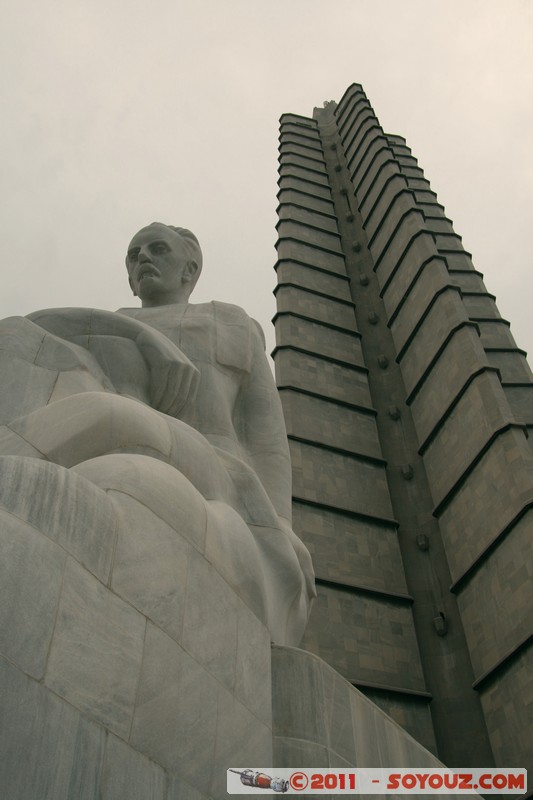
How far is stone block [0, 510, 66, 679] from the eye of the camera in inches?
89.0

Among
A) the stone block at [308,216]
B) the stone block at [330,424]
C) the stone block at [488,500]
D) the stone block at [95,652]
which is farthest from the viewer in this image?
the stone block at [308,216]

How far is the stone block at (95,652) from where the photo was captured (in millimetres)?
2373

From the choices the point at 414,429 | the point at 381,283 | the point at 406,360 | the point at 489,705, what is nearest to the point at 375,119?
the point at 381,283

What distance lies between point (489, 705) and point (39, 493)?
29.6 feet

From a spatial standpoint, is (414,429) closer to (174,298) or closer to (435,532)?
(435,532)

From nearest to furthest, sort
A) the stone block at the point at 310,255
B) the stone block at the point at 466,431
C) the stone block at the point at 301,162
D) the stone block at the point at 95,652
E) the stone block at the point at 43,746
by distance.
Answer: the stone block at the point at 43,746, the stone block at the point at 95,652, the stone block at the point at 466,431, the stone block at the point at 310,255, the stone block at the point at 301,162

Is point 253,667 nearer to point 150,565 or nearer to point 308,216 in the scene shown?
point 150,565

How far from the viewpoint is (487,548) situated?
11.2 metres

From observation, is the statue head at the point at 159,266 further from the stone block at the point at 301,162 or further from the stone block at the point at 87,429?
the stone block at the point at 301,162

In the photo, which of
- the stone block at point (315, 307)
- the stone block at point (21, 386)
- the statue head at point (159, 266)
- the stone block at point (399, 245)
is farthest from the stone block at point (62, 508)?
the stone block at point (399, 245)

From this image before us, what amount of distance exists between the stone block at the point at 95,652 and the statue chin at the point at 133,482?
0.26 feet

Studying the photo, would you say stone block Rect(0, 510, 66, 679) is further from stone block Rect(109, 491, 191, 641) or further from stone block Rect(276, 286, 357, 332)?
stone block Rect(276, 286, 357, 332)

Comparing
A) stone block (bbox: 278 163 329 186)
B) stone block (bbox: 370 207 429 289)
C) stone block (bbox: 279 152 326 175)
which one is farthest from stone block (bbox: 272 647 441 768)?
stone block (bbox: 279 152 326 175)

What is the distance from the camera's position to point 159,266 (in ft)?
21.0
